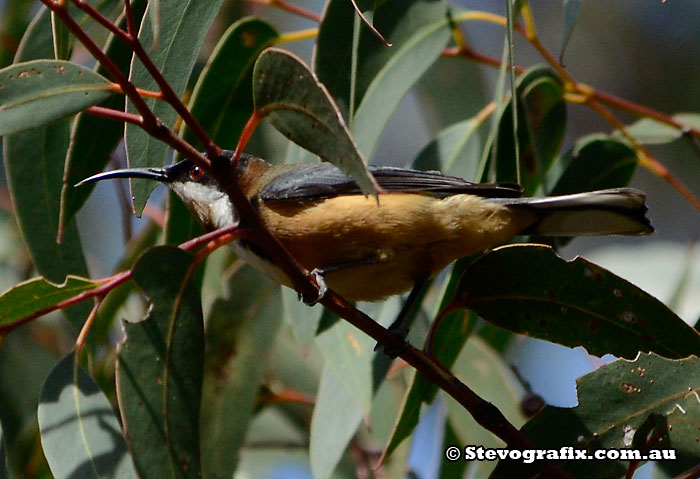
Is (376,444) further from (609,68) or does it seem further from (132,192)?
(609,68)

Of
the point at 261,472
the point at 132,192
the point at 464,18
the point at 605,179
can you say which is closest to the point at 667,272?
the point at 605,179

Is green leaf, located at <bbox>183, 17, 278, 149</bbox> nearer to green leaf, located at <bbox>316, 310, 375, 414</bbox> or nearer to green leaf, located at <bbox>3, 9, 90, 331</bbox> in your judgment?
green leaf, located at <bbox>3, 9, 90, 331</bbox>

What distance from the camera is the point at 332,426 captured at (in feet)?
10.2

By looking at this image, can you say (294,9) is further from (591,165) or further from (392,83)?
(591,165)

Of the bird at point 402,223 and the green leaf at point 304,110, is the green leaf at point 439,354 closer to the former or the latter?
the bird at point 402,223

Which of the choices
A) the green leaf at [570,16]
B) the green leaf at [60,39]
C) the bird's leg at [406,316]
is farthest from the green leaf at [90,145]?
the green leaf at [570,16]

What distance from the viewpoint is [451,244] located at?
287 cm

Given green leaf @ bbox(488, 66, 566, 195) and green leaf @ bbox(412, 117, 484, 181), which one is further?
green leaf @ bbox(412, 117, 484, 181)

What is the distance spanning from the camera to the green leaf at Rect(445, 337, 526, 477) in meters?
3.55

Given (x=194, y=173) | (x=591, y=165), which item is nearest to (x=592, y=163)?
(x=591, y=165)

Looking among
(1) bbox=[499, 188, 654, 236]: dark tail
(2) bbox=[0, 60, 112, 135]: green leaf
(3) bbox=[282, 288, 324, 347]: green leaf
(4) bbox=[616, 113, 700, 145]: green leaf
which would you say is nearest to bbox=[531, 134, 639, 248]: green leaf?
(4) bbox=[616, 113, 700, 145]: green leaf

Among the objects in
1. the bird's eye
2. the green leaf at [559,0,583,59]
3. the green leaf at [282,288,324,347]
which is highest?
the green leaf at [559,0,583,59]

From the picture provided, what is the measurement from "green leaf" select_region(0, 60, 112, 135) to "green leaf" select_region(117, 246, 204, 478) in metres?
0.43

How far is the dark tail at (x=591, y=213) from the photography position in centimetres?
272
